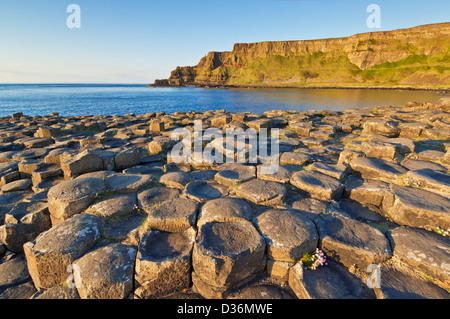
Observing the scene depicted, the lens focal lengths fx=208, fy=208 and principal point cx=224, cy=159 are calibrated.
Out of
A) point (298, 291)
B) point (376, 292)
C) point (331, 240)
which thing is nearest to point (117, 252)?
point (298, 291)

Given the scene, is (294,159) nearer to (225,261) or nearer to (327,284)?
(327,284)

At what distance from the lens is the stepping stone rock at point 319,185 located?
3.09m

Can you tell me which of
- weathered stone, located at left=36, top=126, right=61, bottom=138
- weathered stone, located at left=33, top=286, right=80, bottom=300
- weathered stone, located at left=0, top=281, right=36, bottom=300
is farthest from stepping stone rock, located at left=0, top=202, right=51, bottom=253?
weathered stone, located at left=36, top=126, right=61, bottom=138

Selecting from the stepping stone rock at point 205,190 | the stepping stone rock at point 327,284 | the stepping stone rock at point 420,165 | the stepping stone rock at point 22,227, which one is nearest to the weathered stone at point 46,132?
the stepping stone rock at point 22,227

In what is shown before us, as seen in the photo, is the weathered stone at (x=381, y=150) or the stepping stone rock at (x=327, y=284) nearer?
the stepping stone rock at (x=327, y=284)

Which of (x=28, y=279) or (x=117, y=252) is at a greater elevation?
(x=117, y=252)

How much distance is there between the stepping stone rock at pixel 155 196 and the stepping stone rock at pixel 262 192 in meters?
1.03

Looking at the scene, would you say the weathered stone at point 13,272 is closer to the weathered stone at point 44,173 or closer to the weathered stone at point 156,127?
the weathered stone at point 44,173

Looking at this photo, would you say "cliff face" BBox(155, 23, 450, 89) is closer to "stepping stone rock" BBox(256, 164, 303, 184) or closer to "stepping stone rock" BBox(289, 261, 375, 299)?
"stepping stone rock" BBox(256, 164, 303, 184)

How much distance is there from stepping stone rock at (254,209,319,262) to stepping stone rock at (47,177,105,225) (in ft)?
7.93
